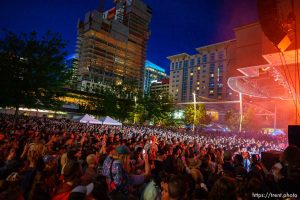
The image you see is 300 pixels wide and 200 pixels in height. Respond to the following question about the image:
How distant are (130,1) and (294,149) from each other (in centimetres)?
16369

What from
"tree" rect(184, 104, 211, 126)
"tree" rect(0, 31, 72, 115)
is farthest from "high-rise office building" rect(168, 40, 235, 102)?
"tree" rect(0, 31, 72, 115)

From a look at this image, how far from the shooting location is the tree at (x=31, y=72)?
17469mm

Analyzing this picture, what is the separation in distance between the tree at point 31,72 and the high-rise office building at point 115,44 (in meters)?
91.8

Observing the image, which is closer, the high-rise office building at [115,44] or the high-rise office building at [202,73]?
the high-rise office building at [202,73]

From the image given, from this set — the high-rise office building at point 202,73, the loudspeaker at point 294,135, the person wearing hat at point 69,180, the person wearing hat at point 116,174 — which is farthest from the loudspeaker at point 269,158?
the high-rise office building at point 202,73

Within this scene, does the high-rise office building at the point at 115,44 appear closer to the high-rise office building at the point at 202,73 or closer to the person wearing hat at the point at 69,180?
the high-rise office building at the point at 202,73

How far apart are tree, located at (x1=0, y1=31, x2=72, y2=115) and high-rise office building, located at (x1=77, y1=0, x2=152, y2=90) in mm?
91759

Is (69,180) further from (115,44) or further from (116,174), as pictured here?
(115,44)

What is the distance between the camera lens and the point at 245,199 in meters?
3.56

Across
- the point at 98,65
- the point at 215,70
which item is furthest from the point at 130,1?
the point at 215,70

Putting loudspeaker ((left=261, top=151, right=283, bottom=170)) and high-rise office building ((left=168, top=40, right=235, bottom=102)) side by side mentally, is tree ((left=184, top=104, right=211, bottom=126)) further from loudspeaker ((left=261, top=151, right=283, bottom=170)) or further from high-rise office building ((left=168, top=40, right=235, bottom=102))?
loudspeaker ((left=261, top=151, right=283, bottom=170))

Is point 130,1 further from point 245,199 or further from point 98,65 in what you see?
point 245,199

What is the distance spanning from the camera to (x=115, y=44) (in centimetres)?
13375

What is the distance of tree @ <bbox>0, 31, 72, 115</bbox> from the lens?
17.5 m
